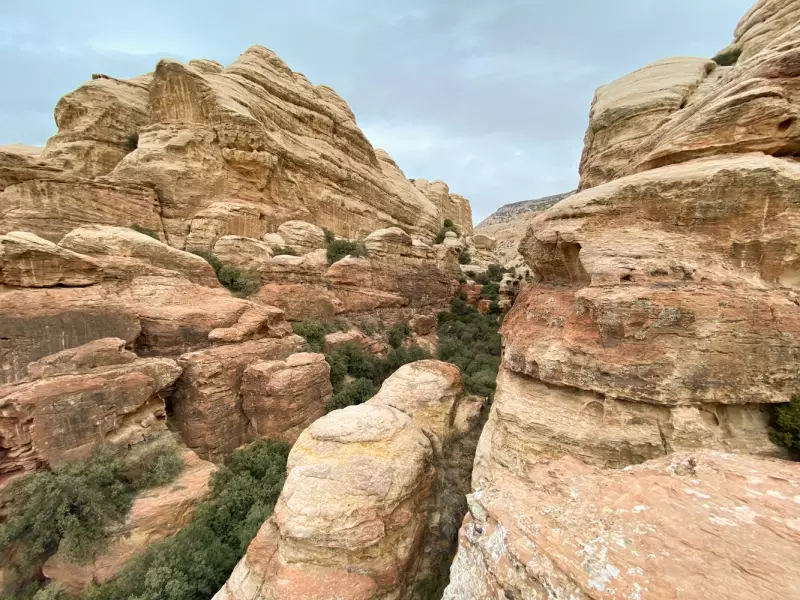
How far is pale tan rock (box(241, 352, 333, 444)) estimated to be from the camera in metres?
8.40

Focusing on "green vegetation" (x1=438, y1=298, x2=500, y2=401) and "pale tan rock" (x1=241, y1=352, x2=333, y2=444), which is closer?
"pale tan rock" (x1=241, y1=352, x2=333, y2=444)

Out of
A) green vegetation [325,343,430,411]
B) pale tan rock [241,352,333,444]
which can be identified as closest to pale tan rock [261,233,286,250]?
green vegetation [325,343,430,411]

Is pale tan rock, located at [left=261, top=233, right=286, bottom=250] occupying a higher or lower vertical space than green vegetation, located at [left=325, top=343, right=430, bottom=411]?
higher

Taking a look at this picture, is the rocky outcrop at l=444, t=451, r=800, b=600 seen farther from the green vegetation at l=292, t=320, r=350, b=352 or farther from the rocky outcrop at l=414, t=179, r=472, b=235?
the rocky outcrop at l=414, t=179, r=472, b=235

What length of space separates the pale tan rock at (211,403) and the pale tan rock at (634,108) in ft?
47.2

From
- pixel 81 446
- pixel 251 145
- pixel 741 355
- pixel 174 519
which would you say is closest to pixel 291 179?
pixel 251 145

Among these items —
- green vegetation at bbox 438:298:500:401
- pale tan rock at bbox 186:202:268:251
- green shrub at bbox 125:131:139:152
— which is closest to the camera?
green vegetation at bbox 438:298:500:401

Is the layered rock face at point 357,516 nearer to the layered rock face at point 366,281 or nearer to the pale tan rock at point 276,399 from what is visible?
the pale tan rock at point 276,399

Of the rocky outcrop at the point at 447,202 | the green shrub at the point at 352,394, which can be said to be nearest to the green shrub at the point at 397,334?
the green shrub at the point at 352,394

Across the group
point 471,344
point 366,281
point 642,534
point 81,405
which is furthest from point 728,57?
point 81,405

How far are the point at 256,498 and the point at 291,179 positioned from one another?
1629 centimetres

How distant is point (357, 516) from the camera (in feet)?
14.9

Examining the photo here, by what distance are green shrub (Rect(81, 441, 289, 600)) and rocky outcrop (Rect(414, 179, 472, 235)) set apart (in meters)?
35.1

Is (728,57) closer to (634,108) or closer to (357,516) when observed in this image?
(634,108)
